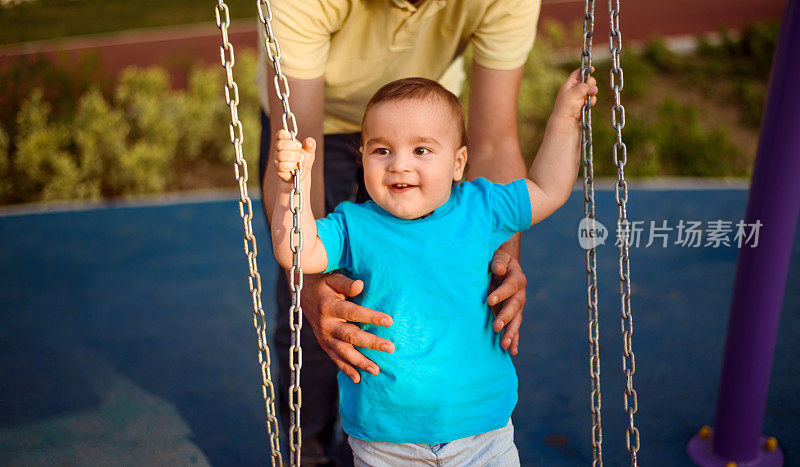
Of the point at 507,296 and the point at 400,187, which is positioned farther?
the point at 507,296

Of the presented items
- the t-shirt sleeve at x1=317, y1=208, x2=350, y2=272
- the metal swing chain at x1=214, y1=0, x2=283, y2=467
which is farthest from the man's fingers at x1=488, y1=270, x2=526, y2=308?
the metal swing chain at x1=214, y1=0, x2=283, y2=467

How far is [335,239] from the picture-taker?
1.86m

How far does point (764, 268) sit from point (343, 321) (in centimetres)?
150

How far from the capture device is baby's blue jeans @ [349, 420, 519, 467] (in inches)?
73.1

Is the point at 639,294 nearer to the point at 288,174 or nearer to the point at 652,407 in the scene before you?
the point at 652,407

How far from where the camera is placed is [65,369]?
148 inches

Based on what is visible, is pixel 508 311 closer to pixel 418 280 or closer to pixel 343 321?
pixel 418 280

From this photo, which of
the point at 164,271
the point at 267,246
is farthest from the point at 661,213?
the point at 164,271

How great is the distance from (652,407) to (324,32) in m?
2.14

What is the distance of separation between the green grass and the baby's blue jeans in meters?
14.1

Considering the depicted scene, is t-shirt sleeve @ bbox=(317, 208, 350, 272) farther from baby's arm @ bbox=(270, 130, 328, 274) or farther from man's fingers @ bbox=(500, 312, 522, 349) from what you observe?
man's fingers @ bbox=(500, 312, 522, 349)

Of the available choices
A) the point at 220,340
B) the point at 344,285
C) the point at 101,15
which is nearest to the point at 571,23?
the point at 220,340

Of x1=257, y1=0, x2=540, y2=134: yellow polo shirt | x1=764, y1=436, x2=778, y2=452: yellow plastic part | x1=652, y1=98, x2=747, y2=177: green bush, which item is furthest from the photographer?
x1=652, y1=98, x2=747, y2=177: green bush

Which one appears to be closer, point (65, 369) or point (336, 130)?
point (336, 130)
